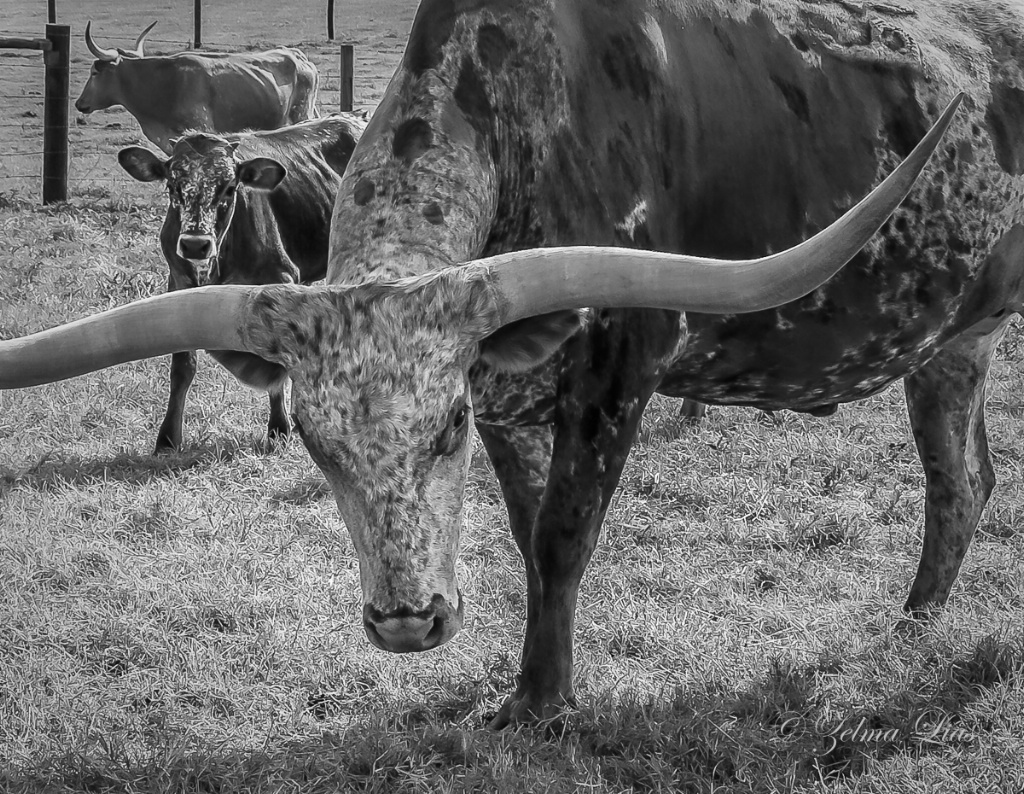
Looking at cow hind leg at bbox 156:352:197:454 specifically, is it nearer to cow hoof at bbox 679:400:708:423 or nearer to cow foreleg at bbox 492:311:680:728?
cow hoof at bbox 679:400:708:423

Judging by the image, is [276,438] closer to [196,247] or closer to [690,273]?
[196,247]

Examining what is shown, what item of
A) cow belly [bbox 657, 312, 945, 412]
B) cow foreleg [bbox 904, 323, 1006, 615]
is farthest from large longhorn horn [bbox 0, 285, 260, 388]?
cow foreleg [bbox 904, 323, 1006, 615]

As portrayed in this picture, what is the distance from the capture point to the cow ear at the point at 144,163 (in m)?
6.68

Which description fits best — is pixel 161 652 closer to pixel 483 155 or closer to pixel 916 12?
pixel 483 155

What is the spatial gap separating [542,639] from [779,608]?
1212mm

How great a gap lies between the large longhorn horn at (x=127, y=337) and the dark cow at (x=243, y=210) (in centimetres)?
353

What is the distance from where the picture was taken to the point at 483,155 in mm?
3229

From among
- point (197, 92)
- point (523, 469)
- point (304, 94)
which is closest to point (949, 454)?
point (523, 469)

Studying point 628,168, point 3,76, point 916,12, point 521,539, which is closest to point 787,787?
point 521,539

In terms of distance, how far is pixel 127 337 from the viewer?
8.59 ft

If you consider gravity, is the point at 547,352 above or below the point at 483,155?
below

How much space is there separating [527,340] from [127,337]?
911mm

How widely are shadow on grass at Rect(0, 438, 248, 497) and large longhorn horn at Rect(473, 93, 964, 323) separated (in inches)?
141

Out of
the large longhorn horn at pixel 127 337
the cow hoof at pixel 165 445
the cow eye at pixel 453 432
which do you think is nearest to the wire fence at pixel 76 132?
the cow hoof at pixel 165 445
